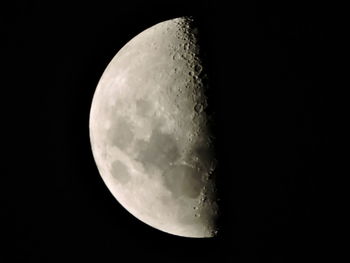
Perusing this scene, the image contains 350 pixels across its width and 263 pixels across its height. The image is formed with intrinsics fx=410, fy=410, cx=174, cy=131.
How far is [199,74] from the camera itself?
3.65 m

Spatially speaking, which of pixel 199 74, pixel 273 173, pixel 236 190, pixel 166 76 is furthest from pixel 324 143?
pixel 166 76

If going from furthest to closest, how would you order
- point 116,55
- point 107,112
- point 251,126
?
point 116,55 → point 107,112 → point 251,126

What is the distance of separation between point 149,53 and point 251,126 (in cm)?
121

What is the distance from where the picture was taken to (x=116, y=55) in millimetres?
4418

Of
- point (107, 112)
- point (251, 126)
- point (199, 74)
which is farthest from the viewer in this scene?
point (107, 112)

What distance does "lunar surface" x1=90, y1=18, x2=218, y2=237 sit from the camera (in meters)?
3.55

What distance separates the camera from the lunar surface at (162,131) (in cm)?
355

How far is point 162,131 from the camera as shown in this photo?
11.6 ft

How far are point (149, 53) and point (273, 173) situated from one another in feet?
5.19

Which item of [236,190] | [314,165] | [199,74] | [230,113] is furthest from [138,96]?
[314,165]

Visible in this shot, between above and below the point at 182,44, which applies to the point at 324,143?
below

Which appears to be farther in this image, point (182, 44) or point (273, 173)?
point (182, 44)

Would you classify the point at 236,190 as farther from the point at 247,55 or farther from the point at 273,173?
the point at 247,55

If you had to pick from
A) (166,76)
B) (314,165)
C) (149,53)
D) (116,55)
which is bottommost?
(314,165)
